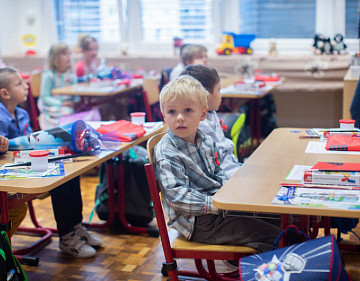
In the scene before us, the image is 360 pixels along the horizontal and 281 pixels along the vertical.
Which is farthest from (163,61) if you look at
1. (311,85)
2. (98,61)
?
(311,85)

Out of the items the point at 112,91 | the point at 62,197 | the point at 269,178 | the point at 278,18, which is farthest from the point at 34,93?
the point at 269,178

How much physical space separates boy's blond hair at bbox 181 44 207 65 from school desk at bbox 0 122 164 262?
1.61m

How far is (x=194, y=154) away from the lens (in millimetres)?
2047

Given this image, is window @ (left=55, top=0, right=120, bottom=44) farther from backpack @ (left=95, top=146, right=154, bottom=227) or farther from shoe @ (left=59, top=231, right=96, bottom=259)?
shoe @ (left=59, top=231, right=96, bottom=259)

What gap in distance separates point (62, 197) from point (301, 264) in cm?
146

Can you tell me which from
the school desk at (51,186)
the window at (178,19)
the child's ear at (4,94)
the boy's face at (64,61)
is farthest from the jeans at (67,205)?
the window at (178,19)

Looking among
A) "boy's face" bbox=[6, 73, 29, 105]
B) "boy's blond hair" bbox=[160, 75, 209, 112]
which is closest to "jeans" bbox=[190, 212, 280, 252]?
"boy's blond hair" bbox=[160, 75, 209, 112]

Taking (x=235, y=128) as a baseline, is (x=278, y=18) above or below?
above

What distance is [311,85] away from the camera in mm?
5332

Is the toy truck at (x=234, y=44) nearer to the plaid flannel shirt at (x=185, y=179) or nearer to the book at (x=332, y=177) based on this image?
the plaid flannel shirt at (x=185, y=179)

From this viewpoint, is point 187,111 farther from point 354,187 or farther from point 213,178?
point 354,187

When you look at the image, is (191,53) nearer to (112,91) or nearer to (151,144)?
(112,91)

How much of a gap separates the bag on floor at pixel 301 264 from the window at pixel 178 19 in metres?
4.64

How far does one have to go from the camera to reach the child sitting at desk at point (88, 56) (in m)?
5.16
